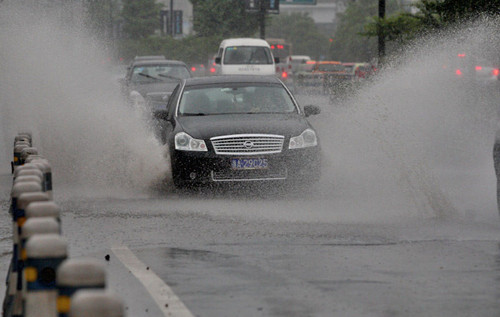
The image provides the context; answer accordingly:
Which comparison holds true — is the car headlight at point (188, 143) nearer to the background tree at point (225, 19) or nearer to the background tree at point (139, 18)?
the background tree at point (225, 19)

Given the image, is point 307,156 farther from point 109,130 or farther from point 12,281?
point 12,281

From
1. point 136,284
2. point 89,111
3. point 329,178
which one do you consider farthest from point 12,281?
point 89,111

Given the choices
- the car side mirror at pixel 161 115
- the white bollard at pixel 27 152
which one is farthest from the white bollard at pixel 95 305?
the car side mirror at pixel 161 115

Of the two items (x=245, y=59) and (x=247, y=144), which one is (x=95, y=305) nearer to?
(x=247, y=144)

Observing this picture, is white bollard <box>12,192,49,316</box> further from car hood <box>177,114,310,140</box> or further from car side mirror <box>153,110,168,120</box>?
car side mirror <box>153,110,168,120</box>

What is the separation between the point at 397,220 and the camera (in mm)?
11734

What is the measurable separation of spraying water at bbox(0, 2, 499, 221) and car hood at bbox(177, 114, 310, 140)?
0.72m

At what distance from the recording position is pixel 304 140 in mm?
14391

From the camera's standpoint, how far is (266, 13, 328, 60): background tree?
474 feet

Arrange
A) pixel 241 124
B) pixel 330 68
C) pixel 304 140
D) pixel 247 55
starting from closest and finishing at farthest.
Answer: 1. pixel 304 140
2. pixel 241 124
3. pixel 247 55
4. pixel 330 68

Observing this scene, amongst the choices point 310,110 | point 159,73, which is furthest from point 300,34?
point 310,110

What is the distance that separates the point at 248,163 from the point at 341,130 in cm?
738

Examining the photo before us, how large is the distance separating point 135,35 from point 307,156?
92374 mm

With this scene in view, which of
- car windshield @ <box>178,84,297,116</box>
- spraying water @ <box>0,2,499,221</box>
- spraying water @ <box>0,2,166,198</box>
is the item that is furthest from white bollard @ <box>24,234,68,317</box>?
car windshield @ <box>178,84,297,116</box>
